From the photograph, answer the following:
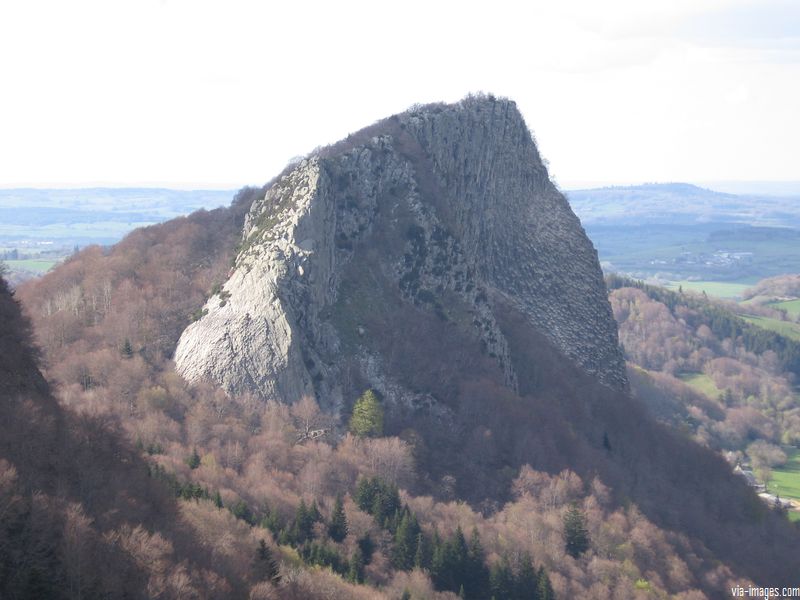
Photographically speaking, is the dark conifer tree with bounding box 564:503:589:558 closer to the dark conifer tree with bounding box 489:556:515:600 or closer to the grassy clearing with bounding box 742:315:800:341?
the dark conifer tree with bounding box 489:556:515:600

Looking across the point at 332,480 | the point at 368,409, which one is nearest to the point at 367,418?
the point at 368,409

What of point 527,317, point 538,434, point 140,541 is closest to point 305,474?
point 538,434

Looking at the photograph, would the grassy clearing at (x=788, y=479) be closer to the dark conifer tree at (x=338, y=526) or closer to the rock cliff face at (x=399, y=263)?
the rock cliff face at (x=399, y=263)

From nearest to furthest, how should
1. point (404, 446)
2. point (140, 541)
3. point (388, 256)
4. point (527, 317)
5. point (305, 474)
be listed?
point (140, 541) → point (305, 474) → point (404, 446) → point (388, 256) → point (527, 317)

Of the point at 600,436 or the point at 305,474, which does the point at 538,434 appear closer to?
the point at 600,436

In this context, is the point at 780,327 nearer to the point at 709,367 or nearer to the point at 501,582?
the point at 709,367
